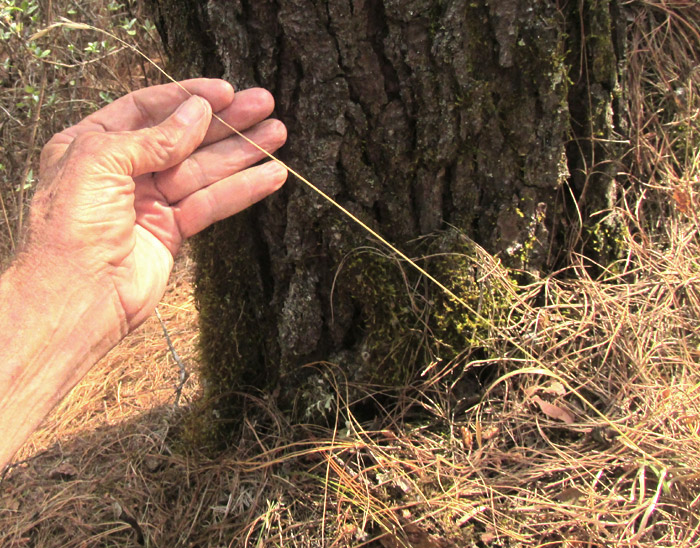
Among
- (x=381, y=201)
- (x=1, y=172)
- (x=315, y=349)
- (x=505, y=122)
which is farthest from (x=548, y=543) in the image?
(x=1, y=172)

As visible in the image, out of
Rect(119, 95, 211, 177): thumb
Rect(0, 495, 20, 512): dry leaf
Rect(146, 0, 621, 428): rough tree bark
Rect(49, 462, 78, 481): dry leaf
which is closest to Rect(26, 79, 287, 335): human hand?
Rect(119, 95, 211, 177): thumb

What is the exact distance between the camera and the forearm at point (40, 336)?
56.1 inches

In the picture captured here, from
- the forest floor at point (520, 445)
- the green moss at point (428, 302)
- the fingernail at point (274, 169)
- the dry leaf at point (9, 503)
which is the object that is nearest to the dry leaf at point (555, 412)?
the forest floor at point (520, 445)

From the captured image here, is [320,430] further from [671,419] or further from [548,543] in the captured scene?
[671,419]

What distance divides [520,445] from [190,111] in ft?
4.38

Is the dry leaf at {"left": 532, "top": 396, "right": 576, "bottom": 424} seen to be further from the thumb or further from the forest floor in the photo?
the thumb

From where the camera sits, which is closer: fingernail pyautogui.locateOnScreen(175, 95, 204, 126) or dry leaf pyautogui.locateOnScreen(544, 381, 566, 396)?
fingernail pyautogui.locateOnScreen(175, 95, 204, 126)

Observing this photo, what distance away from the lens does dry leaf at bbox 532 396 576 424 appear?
1.64 m

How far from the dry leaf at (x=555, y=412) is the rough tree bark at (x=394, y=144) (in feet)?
1.04

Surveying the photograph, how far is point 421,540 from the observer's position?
4.91 feet

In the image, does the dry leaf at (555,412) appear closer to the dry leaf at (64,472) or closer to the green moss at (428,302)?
the green moss at (428,302)

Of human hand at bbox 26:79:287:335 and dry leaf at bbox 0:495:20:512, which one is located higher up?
human hand at bbox 26:79:287:335

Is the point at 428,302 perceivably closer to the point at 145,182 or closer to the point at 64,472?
the point at 145,182

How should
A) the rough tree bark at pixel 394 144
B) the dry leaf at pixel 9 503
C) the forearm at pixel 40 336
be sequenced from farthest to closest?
1. the dry leaf at pixel 9 503
2. the rough tree bark at pixel 394 144
3. the forearm at pixel 40 336
